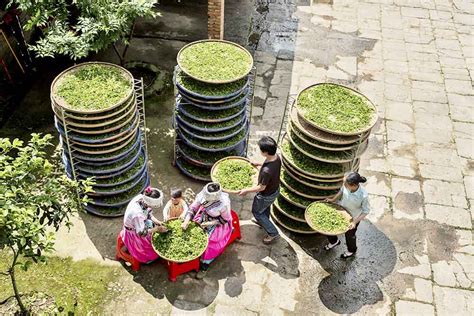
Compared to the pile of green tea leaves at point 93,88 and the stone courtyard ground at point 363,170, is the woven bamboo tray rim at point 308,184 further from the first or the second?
the pile of green tea leaves at point 93,88

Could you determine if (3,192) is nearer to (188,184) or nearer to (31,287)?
(31,287)

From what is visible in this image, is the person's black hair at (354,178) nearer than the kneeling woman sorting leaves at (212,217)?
Yes

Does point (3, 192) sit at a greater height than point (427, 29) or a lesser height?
greater

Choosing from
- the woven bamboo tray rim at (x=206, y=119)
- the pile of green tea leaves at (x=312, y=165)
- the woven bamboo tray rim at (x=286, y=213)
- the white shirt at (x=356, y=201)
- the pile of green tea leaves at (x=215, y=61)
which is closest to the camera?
the white shirt at (x=356, y=201)

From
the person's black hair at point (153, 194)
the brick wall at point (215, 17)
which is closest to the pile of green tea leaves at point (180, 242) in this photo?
the person's black hair at point (153, 194)

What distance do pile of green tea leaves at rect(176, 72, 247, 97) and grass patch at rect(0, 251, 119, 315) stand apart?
3.38 metres

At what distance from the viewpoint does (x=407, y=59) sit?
13.6m

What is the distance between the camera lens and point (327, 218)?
813 centimetres

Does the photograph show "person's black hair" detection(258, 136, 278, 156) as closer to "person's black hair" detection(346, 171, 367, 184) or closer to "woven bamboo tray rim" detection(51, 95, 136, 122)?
"person's black hair" detection(346, 171, 367, 184)

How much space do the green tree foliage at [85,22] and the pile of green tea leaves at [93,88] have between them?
1.06 m

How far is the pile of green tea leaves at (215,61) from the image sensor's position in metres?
8.95

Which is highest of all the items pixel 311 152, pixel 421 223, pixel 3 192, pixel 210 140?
pixel 3 192

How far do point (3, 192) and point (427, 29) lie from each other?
512 inches

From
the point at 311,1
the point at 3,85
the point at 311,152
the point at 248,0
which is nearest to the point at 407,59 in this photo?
the point at 311,1
